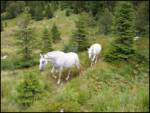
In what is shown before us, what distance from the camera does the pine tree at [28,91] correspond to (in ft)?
53.2

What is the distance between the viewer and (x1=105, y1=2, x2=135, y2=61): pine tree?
25.0 m

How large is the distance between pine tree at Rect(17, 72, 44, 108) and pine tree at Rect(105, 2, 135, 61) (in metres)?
8.97

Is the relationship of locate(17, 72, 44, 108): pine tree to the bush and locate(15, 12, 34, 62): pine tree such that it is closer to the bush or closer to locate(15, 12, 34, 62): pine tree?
the bush

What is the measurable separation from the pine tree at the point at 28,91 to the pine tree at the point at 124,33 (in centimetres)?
897

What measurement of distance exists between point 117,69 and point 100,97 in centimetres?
652

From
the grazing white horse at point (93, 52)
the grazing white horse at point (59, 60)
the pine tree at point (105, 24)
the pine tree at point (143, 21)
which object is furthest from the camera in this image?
the pine tree at point (105, 24)

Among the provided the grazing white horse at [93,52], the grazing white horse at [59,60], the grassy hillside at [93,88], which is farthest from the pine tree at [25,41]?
the grazing white horse at [93,52]

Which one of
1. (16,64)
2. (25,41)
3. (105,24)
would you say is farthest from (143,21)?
(16,64)

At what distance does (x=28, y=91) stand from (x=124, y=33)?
436 inches

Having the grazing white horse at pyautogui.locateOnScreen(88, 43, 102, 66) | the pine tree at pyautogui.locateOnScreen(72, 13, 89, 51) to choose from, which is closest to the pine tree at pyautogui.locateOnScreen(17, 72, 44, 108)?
the grazing white horse at pyautogui.locateOnScreen(88, 43, 102, 66)

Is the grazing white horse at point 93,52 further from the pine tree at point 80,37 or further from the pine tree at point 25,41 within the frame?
the pine tree at point 25,41

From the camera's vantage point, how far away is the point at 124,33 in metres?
25.3

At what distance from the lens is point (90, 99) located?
59.1ft

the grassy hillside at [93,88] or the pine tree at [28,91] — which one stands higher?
the pine tree at [28,91]
